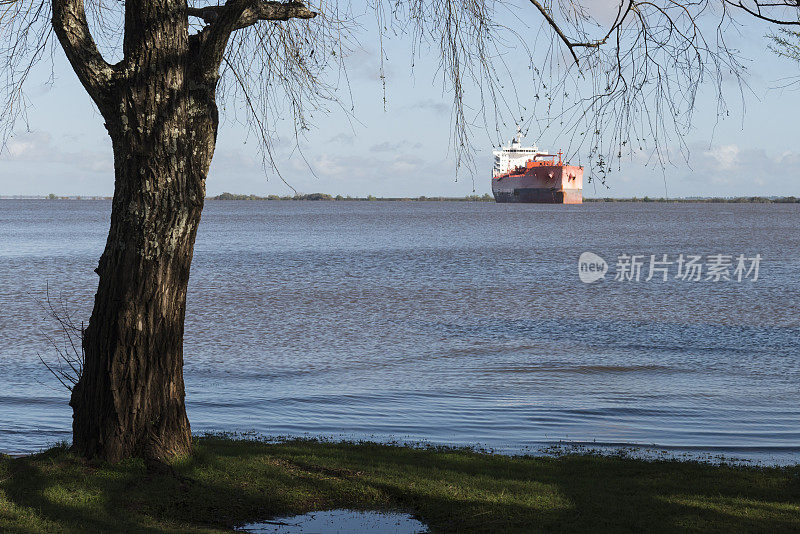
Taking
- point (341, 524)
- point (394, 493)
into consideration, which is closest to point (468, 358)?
point (394, 493)

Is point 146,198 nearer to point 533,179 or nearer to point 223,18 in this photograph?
point 223,18

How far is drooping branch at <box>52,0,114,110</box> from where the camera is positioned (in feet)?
17.5

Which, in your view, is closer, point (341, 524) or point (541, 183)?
point (341, 524)

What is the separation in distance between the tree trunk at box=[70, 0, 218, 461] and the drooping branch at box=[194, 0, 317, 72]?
5.0 inches

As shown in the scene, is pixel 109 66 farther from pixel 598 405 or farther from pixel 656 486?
pixel 598 405

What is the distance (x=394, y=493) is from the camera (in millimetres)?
5340

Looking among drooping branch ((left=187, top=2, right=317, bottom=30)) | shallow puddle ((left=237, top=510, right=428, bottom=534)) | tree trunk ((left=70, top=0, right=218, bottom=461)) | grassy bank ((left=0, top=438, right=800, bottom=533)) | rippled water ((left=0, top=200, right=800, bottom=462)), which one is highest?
drooping branch ((left=187, top=2, right=317, bottom=30))

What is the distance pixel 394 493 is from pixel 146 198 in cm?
248

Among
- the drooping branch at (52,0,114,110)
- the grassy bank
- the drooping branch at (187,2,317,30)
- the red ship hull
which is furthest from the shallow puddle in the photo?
the red ship hull

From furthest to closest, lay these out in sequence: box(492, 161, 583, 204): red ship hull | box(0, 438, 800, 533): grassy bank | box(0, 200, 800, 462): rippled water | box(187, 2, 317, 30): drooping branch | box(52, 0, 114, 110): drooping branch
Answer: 1. box(492, 161, 583, 204): red ship hull
2. box(0, 200, 800, 462): rippled water
3. box(187, 2, 317, 30): drooping branch
4. box(52, 0, 114, 110): drooping branch
5. box(0, 438, 800, 533): grassy bank

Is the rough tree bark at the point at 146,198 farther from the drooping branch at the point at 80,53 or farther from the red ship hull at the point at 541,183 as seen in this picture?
the red ship hull at the point at 541,183

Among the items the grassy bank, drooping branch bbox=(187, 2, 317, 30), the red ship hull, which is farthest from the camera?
the red ship hull

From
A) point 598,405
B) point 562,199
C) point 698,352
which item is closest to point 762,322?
point 698,352

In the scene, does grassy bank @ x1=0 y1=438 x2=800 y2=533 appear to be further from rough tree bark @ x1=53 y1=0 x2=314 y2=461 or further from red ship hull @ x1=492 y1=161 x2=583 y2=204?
red ship hull @ x1=492 y1=161 x2=583 y2=204
